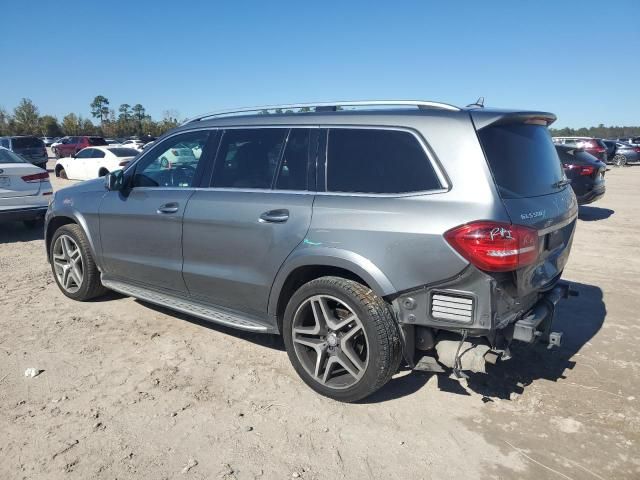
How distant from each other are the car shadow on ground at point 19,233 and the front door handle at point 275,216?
6607mm

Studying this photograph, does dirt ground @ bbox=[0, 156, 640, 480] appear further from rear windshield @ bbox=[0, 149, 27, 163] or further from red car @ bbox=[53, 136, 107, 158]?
red car @ bbox=[53, 136, 107, 158]

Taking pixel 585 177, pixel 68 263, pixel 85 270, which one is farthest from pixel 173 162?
A: pixel 585 177

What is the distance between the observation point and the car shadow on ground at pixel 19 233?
27.6ft

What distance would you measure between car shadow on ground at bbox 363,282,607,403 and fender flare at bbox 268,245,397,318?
0.91 metres

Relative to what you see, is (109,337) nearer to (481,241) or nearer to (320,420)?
(320,420)

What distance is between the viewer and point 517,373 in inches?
146

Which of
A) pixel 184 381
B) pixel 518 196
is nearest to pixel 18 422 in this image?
pixel 184 381

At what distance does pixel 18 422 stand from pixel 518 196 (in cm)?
333

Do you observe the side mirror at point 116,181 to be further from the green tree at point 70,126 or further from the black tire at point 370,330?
the green tree at point 70,126

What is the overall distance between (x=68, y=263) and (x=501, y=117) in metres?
4.48

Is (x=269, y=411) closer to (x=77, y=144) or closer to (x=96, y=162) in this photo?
(x=96, y=162)

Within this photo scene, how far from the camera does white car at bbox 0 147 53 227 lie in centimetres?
A: 793

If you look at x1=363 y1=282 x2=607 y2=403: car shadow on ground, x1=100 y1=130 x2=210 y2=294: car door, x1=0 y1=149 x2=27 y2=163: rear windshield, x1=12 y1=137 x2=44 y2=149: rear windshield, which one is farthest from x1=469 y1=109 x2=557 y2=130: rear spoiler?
x1=12 y1=137 x2=44 y2=149: rear windshield

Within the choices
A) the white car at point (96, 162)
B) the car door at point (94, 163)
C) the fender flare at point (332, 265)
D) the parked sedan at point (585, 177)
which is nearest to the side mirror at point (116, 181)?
the fender flare at point (332, 265)
